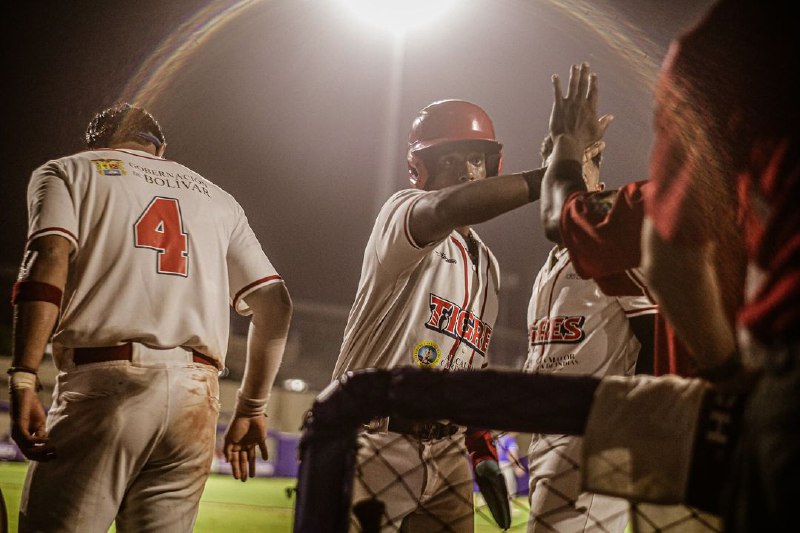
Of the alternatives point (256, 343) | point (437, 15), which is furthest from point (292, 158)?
point (256, 343)

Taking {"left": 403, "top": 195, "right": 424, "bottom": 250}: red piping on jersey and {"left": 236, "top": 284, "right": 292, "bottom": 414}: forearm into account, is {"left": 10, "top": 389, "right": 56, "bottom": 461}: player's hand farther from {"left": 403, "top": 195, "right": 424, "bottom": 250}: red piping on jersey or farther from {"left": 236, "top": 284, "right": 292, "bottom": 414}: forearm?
{"left": 403, "top": 195, "right": 424, "bottom": 250}: red piping on jersey

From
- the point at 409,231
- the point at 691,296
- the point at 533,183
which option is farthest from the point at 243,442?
the point at 691,296

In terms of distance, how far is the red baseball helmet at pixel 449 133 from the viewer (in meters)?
4.66

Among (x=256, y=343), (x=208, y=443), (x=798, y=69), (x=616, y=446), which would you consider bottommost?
(x=208, y=443)

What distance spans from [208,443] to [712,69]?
2.58 metres

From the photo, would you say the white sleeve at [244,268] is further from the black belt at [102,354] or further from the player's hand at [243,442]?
the black belt at [102,354]

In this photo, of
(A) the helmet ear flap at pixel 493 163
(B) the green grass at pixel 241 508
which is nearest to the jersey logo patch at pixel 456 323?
(A) the helmet ear flap at pixel 493 163

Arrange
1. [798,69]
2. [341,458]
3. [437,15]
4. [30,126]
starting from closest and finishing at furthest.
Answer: [798,69]
[341,458]
[437,15]
[30,126]

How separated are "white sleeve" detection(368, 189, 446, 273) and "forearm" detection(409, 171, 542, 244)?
0.10m

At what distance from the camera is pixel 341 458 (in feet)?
5.81

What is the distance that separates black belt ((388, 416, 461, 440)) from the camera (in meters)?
3.46

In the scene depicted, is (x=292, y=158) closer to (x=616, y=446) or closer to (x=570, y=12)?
(x=570, y=12)

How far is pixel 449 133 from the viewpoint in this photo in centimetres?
467

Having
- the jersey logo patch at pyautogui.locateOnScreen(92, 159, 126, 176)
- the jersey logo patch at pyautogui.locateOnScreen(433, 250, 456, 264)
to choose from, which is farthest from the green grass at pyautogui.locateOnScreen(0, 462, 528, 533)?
the jersey logo patch at pyautogui.locateOnScreen(92, 159, 126, 176)
